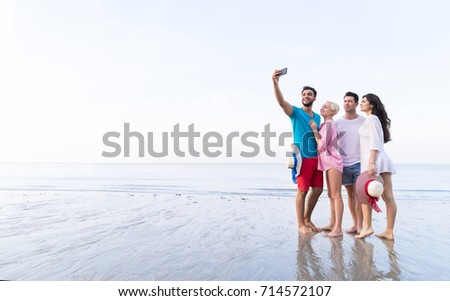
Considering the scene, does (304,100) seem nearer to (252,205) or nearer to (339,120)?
(339,120)

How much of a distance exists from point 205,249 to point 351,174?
2150 mm

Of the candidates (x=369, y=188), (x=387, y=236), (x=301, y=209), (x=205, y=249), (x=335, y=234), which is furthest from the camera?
(x=301, y=209)

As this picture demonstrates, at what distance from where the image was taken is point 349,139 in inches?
165

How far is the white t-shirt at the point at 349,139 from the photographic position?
13.7 ft

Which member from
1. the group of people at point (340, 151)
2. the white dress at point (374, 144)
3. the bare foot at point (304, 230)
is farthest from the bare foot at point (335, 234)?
the white dress at point (374, 144)

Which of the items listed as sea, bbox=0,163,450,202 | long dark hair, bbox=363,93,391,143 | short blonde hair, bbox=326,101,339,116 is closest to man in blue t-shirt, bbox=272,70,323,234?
short blonde hair, bbox=326,101,339,116

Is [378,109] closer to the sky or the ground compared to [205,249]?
closer to the sky

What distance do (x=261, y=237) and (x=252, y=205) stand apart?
3100 mm

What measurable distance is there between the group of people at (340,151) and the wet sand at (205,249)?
1.18ft

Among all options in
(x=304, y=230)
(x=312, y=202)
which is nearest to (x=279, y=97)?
(x=312, y=202)

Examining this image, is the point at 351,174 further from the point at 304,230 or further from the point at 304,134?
the point at 304,230

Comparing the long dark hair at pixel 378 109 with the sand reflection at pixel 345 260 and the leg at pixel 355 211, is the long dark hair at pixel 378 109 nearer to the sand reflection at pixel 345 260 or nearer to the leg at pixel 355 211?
the leg at pixel 355 211

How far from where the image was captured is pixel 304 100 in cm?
433
